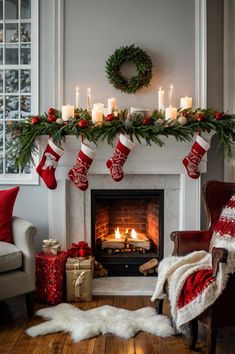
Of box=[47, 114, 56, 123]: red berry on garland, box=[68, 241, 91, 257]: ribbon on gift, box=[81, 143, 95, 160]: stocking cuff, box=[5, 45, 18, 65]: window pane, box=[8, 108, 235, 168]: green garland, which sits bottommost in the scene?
box=[68, 241, 91, 257]: ribbon on gift

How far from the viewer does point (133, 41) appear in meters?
4.20

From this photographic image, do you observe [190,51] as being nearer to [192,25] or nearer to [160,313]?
[192,25]

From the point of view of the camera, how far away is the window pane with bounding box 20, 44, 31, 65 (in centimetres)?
438

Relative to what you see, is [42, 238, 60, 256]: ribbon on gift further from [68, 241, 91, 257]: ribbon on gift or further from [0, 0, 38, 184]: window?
[0, 0, 38, 184]: window

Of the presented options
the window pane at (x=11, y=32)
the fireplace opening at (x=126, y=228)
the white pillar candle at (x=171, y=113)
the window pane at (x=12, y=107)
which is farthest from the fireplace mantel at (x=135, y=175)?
the window pane at (x=11, y=32)

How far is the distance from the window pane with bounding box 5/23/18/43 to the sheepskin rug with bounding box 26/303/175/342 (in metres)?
2.45

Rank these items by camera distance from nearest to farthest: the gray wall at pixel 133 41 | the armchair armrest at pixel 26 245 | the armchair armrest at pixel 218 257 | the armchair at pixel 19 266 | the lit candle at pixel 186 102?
1. the armchair armrest at pixel 218 257
2. the armchair at pixel 19 266
3. the armchair armrest at pixel 26 245
4. the lit candle at pixel 186 102
5. the gray wall at pixel 133 41

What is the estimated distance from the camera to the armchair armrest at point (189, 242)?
135 inches

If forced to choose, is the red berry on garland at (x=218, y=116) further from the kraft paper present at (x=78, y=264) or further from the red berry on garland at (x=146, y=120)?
the kraft paper present at (x=78, y=264)

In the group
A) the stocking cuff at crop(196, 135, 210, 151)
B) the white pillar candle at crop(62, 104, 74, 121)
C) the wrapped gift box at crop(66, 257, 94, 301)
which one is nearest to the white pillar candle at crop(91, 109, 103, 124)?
the white pillar candle at crop(62, 104, 74, 121)

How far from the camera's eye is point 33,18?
4.26m

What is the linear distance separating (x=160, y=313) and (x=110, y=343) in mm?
596

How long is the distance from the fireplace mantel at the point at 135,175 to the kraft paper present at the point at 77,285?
397mm

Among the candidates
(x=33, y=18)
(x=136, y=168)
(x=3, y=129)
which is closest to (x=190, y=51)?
(x=136, y=168)
